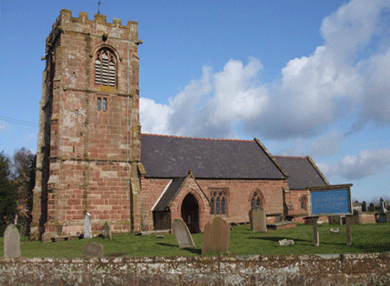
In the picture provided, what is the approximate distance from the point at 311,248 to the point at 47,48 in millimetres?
26981

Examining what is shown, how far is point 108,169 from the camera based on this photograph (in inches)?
1040

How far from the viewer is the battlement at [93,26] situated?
2692cm

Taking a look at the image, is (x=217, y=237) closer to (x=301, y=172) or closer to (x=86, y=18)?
(x=86, y=18)

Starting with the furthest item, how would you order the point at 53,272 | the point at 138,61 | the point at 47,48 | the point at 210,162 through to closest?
the point at 210,162
the point at 47,48
the point at 138,61
the point at 53,272

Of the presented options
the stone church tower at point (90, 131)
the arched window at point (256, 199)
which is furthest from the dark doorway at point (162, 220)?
the arched window at point (256, 199)

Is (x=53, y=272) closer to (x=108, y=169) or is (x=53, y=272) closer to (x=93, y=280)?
(x=93, y=280)

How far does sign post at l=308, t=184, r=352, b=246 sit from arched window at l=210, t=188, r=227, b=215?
60.1 feet

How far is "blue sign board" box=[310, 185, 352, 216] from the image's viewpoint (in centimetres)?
1296

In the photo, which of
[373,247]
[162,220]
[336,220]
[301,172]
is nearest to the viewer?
[373,247]

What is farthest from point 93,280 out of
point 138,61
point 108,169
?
point 138,61

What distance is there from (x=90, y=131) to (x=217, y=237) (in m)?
17.7

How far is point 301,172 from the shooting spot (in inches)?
1582

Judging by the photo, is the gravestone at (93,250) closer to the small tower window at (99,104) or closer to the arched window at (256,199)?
the small tower window at (99,104)

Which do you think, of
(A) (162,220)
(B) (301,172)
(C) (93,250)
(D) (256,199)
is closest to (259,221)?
(A) (162,220)
